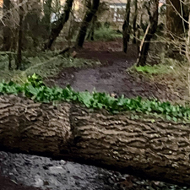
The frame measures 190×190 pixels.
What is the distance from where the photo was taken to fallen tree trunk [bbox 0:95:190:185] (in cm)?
330

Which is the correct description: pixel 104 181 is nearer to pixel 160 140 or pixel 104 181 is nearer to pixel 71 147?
pixel 71 147

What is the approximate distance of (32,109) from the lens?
12.2 ft

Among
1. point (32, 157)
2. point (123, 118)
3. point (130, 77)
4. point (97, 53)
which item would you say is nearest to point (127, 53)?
point (97, 53)

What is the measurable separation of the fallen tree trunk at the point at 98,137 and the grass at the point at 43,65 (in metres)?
5.68

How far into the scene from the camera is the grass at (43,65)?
9.80 meters

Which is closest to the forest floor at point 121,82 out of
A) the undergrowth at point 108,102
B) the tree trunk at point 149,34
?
the tree trunk at point 149,34

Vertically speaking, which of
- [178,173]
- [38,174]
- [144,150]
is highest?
[144,150]

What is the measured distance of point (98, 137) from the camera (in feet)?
11.4

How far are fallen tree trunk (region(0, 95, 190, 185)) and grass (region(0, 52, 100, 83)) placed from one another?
5.68 metres

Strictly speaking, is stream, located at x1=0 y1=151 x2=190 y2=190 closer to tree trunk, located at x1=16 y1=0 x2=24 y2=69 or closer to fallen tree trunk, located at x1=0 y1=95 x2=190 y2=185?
fallen tree trunk, located at x1=0 y1=95 x2=190 y2=185

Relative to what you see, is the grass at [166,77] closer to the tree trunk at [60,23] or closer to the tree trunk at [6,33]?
the tree trunk at [60,23]

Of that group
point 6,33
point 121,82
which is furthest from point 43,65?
point 121,82

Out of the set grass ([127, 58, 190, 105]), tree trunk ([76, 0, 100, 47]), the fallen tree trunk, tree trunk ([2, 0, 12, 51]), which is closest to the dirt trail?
grass ([127, 58, 190, 105])

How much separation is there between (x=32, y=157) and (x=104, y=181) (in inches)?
50.2
